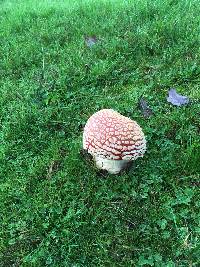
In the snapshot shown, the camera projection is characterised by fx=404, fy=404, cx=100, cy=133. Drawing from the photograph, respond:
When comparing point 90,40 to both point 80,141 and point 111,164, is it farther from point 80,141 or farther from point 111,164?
point 111,164

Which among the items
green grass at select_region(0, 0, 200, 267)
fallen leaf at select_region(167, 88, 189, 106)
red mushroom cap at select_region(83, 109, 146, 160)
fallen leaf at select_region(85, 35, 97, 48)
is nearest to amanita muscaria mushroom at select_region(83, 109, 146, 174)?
red mushroom cap at select_region(83, 109, 146, 160)

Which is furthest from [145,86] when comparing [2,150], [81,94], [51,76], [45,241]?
[45,241]

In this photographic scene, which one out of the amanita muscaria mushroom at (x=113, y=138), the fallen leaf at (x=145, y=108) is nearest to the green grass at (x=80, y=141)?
the fallen leaf at (x=145, y=108)

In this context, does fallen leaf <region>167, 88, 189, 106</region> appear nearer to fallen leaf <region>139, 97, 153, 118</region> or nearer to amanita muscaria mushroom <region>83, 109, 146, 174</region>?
fallen leaf <region>139, 97, 153, 118</region>

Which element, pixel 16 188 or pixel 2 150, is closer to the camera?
pixel 16 188

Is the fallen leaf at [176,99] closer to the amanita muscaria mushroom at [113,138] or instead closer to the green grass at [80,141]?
the green grass at [80,141]

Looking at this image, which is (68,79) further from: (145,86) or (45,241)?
(45,241)
